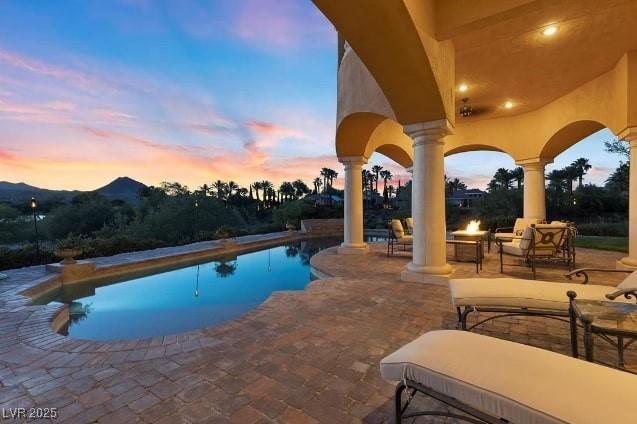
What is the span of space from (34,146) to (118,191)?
315 ft

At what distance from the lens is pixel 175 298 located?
5.96 metres

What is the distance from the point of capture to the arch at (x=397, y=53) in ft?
11.2

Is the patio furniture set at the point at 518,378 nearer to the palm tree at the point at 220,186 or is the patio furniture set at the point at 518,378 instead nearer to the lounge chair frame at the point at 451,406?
the lounge chair frame at the point at 451,406

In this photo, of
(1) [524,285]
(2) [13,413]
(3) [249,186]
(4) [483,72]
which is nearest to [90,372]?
(2) [13,413]

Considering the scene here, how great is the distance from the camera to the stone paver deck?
2.07 m

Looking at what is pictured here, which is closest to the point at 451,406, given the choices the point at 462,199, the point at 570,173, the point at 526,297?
the point at 526,297

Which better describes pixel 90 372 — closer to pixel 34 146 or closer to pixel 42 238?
pixel 34 146

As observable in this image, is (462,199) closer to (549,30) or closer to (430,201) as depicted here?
(549,30)

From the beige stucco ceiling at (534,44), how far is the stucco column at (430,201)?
1.66 metres

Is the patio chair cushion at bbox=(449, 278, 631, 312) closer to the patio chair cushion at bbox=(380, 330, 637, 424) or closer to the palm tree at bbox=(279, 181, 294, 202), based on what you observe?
the patio chair cushion at bbox=(380, 330, 637, 424)

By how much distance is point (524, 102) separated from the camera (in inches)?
337

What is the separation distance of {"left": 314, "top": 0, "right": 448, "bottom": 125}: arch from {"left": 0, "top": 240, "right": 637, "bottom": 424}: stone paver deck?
3.47 meters

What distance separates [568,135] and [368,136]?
623 centimetres

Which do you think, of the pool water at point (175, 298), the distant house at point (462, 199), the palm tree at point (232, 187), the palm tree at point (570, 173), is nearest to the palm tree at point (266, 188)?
the palm tree at point (232, 187)
